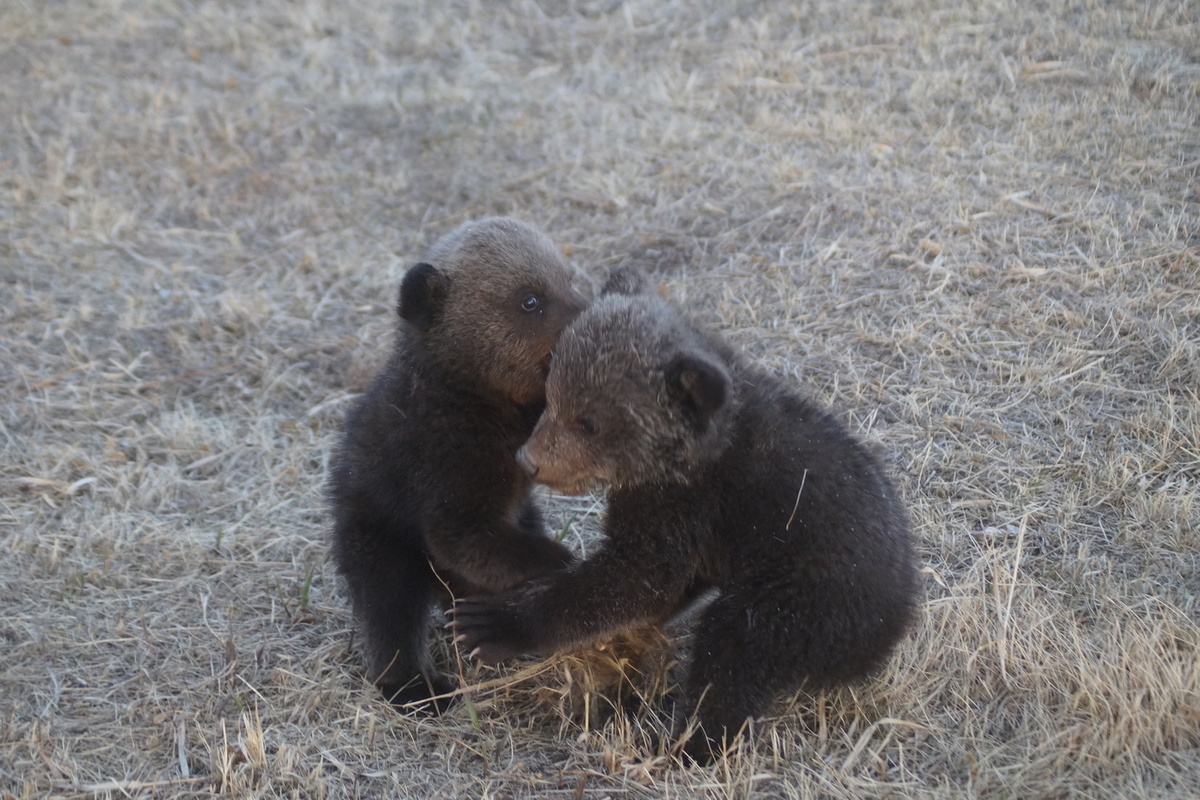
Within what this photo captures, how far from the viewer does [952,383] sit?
6.13m

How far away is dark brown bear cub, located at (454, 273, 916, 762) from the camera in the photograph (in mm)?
4227

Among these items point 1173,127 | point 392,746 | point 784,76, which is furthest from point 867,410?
point 784,76

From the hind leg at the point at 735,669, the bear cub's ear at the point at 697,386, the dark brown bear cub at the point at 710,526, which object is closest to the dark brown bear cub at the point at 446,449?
the dark brown bear cub at the point at 710,526

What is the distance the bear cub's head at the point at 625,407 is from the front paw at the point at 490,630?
1.92ft

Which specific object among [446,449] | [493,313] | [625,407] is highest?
[625,407]

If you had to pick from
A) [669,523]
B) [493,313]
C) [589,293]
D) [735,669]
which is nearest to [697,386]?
[669,523]

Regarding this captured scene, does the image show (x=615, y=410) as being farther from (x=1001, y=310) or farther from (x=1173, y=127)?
(x=1173, y=127)

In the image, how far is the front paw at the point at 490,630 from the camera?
4.45 m

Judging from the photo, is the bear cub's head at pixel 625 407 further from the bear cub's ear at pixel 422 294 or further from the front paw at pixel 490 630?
the bear cub's ear at pixel 422 294

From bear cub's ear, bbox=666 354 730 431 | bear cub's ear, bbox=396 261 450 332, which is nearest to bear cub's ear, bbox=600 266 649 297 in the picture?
bear cub's ear, bbox=666 354 730 431

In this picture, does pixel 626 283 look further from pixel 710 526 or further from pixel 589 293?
pixel 589 293

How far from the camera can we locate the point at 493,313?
17.2 ft

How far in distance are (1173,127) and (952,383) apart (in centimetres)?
332

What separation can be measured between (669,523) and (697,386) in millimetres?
623
